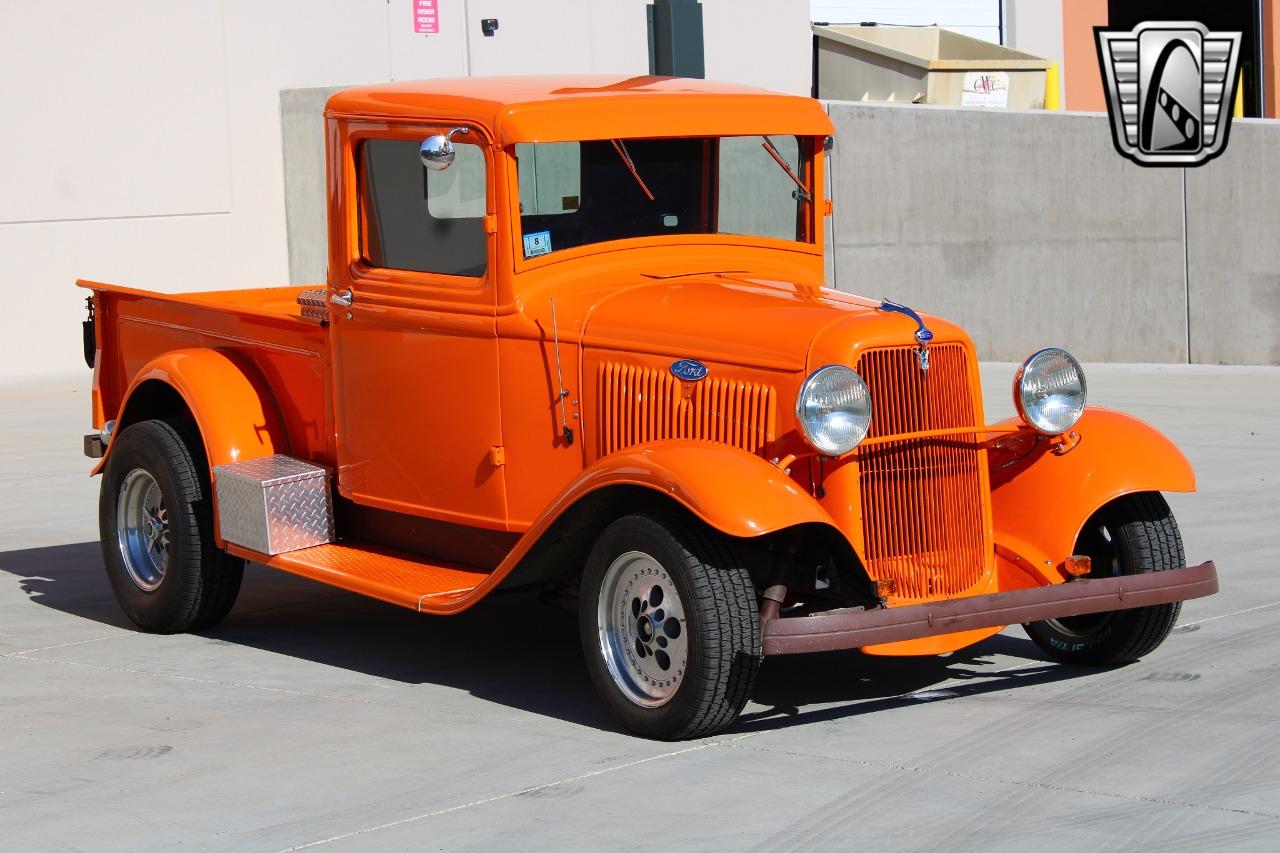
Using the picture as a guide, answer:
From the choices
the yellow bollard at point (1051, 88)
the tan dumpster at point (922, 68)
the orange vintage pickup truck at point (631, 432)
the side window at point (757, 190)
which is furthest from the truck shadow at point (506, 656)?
the yellow bollard at point (1051, 88)

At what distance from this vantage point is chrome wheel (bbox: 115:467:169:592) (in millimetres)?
7145

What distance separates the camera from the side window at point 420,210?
617 centimetres

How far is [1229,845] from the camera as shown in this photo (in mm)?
4242

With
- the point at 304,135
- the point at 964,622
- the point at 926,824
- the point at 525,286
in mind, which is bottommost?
the point at 926,824

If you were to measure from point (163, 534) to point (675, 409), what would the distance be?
8.13 feet

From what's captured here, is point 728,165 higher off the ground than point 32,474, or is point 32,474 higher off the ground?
point 728,165

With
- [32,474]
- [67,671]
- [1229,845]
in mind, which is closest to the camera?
[1229,845]

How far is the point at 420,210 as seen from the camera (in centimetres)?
643

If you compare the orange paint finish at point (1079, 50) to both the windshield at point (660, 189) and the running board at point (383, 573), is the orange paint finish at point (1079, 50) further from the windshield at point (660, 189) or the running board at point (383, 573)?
the running board at point (383, 573)

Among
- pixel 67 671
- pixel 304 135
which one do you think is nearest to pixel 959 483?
pixel 67 671

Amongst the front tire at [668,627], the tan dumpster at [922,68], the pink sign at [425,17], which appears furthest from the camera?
the tan dumpster at [922,68]

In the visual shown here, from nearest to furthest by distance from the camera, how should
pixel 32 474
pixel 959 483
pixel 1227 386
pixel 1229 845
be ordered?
1. pixel 1229 845
2. pixel 959 483
3. pixel 32 474
4. pixel 1227 386

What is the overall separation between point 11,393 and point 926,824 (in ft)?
39.4

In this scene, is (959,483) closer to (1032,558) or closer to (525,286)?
(1032,558)
